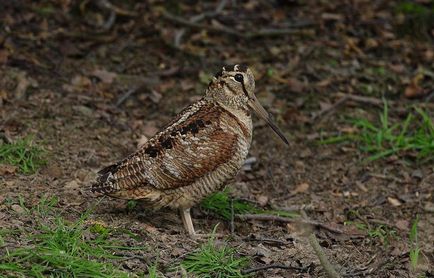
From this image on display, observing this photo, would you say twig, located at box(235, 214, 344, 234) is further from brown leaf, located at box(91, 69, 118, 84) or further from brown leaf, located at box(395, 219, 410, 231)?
brown leaf, located at box(91, 69, 118, 84)

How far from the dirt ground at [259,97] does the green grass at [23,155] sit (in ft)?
0.36

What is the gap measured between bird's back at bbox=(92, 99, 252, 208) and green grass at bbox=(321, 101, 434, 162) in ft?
8.05

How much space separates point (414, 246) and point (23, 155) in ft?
11.1

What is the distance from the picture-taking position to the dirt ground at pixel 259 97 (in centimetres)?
615

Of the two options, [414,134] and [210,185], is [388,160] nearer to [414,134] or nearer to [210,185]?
[414,134]

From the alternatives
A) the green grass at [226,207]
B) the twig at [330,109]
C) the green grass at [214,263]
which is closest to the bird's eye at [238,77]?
the green grass at [226,207]

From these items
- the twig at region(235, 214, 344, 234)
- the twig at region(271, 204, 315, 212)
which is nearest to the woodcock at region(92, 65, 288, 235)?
the twig at region(235, 214, 344, 234)

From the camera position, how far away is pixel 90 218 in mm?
5754

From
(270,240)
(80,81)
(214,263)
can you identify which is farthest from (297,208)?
(80,81)

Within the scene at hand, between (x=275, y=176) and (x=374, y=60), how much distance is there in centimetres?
295

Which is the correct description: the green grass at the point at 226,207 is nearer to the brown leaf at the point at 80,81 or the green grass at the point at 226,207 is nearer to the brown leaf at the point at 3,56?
the brown leaf at the point at 80,81

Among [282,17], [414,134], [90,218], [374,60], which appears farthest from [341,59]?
[90,218]

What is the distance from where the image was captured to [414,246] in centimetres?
653

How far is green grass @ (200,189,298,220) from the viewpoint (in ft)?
21.4
